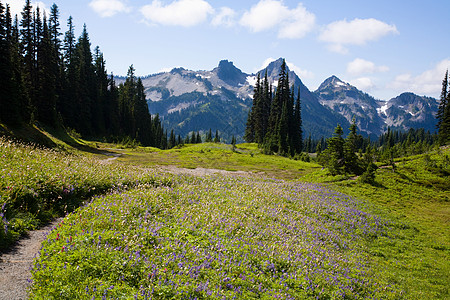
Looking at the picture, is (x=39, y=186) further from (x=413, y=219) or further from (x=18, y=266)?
(x=413, y=219)

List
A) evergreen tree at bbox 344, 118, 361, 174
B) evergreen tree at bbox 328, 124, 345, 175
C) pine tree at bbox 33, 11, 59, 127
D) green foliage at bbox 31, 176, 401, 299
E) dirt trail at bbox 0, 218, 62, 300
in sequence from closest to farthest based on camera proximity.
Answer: dirt trail at bbox 0, 218, 62, 300
green foliage at bbox 31, 176, 401, 299
evergreen tree at bbox 344, 118, 361, 174
evergreen tree at bbox 328, 124, 345, 175
pine tree at bbox 33, 11, 59, 127

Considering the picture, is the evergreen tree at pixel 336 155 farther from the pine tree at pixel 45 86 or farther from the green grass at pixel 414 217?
the pine tree at pixel 45 86

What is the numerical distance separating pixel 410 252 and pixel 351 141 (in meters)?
19.4

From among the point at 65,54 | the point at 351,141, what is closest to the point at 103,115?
the point at 65,54

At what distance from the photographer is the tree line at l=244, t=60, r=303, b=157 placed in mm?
67938

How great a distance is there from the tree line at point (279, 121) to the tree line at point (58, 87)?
41.6 m

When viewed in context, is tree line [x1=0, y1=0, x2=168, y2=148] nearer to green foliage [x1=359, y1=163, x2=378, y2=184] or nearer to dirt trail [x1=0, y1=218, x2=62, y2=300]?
dirt trail [x1=0, y1=218, x2=62, y2=300]

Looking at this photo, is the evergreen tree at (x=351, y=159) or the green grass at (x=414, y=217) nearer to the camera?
the green grass at (x=414, y=217)

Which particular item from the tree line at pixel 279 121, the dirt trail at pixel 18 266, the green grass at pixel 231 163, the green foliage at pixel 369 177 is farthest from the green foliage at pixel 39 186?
the tree line at pixel 279 121

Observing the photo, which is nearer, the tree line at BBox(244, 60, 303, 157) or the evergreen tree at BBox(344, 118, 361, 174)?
the evergreen tree at BBox(344, 118, 361, 174)

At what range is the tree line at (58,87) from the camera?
3291 cm

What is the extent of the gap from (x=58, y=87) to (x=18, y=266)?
66.2 metres

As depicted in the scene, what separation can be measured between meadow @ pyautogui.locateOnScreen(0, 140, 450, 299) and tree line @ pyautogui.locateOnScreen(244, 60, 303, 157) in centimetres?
4740

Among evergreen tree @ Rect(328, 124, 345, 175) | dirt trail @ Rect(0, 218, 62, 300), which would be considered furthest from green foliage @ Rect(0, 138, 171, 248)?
evergreen tree @ Rect(328, 124, 345, 175)
